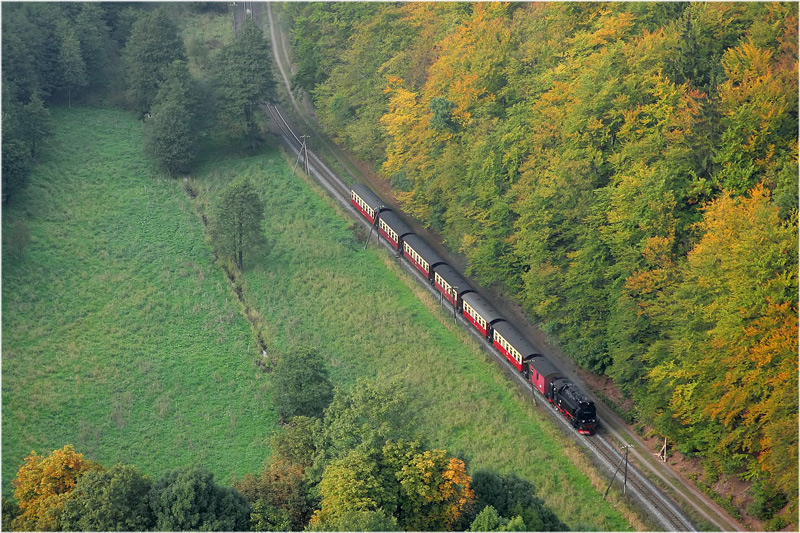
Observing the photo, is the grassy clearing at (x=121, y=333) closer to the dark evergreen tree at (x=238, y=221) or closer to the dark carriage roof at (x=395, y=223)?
the dark evergreen tree at (x=238, y=221)

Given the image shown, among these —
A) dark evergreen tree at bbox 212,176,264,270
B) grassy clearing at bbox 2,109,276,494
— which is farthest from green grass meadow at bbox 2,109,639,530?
dark evergreen tree at bbox 212,176,264,270

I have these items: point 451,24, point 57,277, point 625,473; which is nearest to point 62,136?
point 57,277

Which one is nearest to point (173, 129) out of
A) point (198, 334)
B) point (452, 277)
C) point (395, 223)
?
point (395, 223)

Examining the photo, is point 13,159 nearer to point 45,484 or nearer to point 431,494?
point 45,484

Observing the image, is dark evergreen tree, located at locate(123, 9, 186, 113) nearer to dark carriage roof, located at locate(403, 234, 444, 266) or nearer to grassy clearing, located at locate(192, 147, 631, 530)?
grassy clearing, located at locate(192, 147, 631, 530)

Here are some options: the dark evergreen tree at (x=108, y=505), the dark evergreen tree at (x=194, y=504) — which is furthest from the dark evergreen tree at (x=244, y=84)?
the dark evergreen tree at (x=108, y=505)

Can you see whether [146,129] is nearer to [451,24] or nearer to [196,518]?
[451,24]
